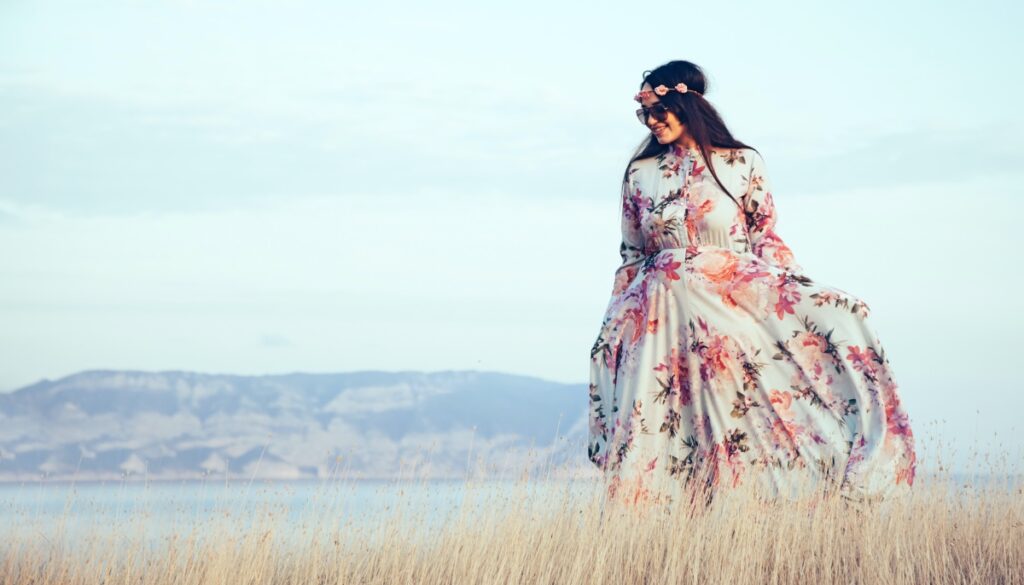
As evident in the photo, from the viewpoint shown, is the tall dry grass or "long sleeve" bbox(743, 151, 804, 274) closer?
the tall dry grass

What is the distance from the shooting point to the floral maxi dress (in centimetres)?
519

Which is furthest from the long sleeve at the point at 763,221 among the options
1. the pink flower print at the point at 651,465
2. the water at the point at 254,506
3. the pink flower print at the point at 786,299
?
the water at the point at 254,506

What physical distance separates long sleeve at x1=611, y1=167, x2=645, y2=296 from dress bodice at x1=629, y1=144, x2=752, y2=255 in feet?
0.14

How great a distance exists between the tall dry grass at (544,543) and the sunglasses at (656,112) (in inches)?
66.5

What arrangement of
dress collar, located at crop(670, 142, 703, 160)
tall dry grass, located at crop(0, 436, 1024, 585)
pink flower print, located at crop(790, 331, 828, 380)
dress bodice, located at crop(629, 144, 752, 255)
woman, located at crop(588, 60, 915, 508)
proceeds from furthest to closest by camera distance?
dress collar, located at crop(670, 142, 703, 160)
dress bodice, located at crop(629, 144, 752, 255)
pink flower print, located at crop(790, 331, 828, 380)
woman, located at crop(588, 60, 915, 508)
tall dry grass, located at crop(0, 436, 1024, 585)

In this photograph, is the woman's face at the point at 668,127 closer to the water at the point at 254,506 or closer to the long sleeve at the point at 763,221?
the long sleeve at the point at 763,221

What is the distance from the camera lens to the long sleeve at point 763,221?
5.49 metres

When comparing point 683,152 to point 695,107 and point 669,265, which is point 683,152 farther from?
point 669,265

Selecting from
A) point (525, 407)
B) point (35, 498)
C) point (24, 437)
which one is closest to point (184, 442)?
point (24, 437)

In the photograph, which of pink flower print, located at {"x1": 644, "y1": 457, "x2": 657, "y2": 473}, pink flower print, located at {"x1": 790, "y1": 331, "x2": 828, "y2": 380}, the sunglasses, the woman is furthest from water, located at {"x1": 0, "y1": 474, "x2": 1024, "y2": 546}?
the sunglasses

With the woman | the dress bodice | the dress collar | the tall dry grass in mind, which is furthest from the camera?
the dress collar

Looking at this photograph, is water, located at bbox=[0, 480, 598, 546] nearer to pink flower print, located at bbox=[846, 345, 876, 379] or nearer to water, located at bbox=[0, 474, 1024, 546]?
water, located at bbox=[0, 474, 1024, 546]

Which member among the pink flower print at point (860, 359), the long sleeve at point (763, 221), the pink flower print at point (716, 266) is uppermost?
the long sleeve at point (763, 221)

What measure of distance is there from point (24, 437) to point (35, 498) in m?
100
